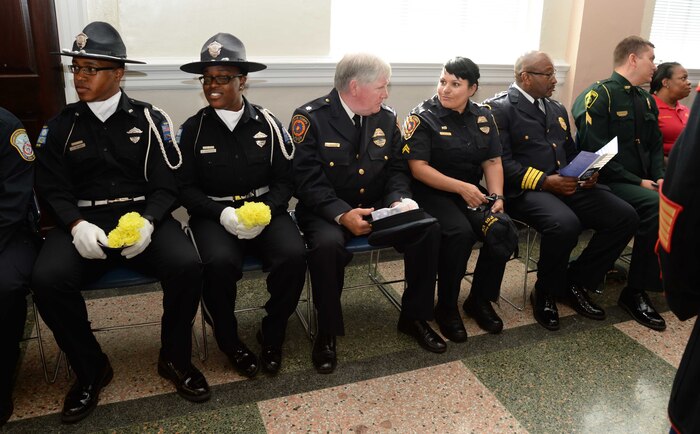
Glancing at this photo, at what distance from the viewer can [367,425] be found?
2113 millimetres

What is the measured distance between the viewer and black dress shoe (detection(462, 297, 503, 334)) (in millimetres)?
2848

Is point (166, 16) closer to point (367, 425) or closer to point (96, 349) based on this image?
point (96, 349)

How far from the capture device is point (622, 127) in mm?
3365

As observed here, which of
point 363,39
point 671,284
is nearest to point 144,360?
point 671,284

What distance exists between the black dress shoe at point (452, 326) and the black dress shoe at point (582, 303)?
2.57 feet

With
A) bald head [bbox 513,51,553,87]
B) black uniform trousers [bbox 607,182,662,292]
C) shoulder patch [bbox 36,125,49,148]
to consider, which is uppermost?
bald head [bbox 513,51,553,87]

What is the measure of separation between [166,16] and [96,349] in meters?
1.89

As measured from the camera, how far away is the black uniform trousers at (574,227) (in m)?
2.91

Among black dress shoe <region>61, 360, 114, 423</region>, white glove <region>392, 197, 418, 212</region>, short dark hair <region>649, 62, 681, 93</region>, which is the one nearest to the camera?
black dress shoe <region>61, 360, 114, 423</region>

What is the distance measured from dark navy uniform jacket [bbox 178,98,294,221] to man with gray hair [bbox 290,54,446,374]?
153 mm

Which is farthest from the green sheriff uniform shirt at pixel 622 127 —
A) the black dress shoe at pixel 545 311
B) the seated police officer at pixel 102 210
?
the seated police officer at pixel 102 210

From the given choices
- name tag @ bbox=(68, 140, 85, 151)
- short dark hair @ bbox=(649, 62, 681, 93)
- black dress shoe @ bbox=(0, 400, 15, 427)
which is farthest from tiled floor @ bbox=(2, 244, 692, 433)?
short dark hair @ bbox=(649, 62, 681, 93)

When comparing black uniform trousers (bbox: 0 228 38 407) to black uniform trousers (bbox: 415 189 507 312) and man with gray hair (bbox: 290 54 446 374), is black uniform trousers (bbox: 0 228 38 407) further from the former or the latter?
black uniform trousers (bbox: 415 189 507 312)

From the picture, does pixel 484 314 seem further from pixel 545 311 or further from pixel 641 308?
pixel 641 308
